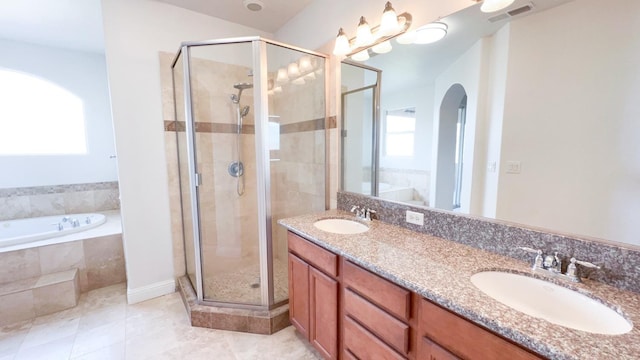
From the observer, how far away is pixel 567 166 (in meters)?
1.07

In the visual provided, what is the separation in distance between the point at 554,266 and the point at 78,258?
361 centimetres

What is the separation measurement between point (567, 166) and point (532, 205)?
208 mm

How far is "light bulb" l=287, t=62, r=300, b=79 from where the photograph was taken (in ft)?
7.38

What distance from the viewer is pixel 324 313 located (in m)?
1.58

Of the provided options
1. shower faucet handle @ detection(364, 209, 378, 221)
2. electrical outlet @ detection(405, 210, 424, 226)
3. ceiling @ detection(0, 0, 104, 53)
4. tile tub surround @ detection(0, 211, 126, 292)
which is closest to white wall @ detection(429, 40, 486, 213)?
electrical outlet @ detection(405, 210, 424, 226)

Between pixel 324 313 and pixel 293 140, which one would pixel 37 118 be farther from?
pixel 324 313

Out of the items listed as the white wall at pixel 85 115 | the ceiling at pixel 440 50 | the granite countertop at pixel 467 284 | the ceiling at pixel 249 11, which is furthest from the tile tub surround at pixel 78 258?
the ceiling at pixel 440 50

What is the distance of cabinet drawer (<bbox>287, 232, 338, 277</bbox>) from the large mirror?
656 millimetres

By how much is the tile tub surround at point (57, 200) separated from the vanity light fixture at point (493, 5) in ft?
14.3

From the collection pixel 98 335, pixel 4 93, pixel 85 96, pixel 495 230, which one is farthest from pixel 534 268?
pixel 4 93

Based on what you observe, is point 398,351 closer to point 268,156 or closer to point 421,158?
point 421,158

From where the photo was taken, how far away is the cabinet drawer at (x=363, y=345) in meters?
1.19

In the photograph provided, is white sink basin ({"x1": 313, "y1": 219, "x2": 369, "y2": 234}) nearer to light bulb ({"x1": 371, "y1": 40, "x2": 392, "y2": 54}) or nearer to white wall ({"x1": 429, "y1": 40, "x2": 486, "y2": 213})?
white wall ({"x1": 429, "y1": 40, "x2": 486, "y2": 213})

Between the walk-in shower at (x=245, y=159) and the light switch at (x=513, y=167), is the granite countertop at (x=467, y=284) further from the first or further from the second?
the walk-in shower at (x=245, y=159)
